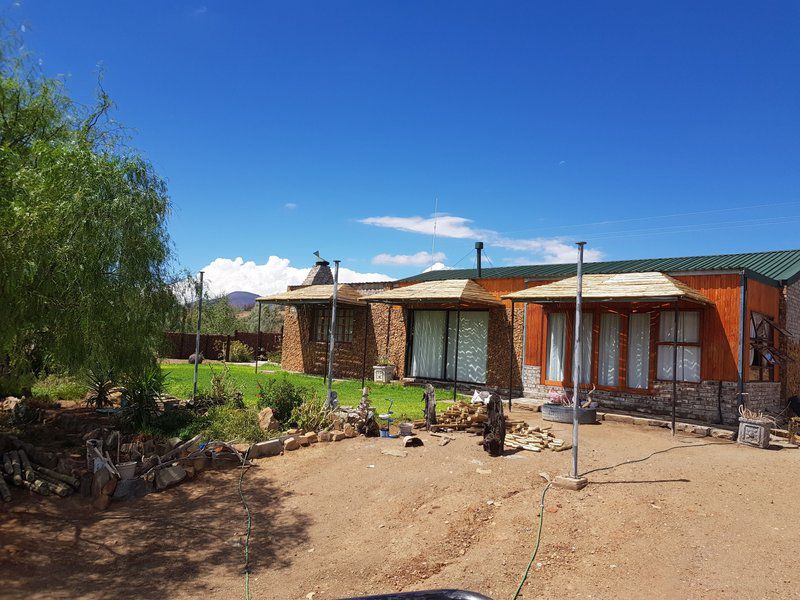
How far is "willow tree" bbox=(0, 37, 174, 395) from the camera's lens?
5.73 meters

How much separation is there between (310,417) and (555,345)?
743 centimetres

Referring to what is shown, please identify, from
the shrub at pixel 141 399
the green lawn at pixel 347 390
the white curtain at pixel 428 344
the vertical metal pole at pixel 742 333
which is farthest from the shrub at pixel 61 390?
the vertical metal pole at pixel 742 333

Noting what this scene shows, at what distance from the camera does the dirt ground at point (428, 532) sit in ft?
16.5

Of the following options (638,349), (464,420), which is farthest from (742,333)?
(464,420)

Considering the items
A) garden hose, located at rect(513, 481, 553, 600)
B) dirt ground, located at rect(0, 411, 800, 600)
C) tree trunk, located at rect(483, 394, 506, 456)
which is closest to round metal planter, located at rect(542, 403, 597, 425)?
dirt ground, located at rect(0, 411, 800, 600)

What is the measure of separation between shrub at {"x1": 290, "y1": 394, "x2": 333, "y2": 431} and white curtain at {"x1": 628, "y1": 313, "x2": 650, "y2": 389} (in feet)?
24.9

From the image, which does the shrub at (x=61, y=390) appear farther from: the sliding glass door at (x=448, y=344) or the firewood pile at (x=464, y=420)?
the sliding glass door at (x=448, y=344)

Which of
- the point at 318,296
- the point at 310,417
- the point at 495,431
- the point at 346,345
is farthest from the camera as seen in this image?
the point at 346,345

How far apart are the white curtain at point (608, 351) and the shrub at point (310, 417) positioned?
730 cm

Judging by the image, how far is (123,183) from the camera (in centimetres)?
758

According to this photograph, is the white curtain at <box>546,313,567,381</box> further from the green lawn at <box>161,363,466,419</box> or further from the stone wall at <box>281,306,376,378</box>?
the stone wall at <box>281,306,376,378</box>

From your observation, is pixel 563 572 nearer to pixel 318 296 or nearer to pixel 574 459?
pixel 574 459

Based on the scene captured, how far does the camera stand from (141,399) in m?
9.93

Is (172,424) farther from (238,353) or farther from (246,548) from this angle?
(238,353)
